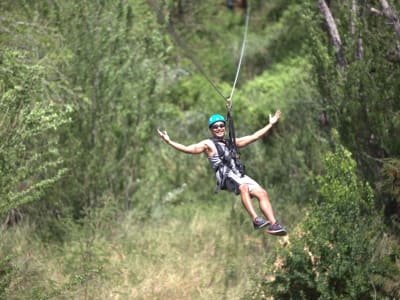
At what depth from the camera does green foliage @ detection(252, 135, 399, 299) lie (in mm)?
10695

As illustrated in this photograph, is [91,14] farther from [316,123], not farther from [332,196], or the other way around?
[332,196]

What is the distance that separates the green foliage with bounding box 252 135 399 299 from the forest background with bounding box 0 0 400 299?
0.02 meters

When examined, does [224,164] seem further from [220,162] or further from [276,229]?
[276,229]

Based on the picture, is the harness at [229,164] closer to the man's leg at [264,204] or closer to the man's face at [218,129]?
the man's face at [218,129]

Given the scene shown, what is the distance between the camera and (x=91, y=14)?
14781 millimetres

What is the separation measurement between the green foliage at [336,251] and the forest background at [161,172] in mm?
19

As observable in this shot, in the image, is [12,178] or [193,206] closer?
[12,178]

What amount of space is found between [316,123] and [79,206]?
442 cm

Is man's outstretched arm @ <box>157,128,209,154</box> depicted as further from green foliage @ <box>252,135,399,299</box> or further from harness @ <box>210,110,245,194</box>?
green foliage @ <box>252,135,399,299</box>

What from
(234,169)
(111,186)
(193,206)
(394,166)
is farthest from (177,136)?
(234,169)

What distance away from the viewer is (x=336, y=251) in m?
10.8

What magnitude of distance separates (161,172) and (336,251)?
25.0ft

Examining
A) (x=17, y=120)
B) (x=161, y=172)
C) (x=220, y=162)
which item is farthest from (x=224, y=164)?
(x=161, y=172)

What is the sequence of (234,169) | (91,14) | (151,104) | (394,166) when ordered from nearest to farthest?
(234,169), (394,166), (91,14), (151,104)
